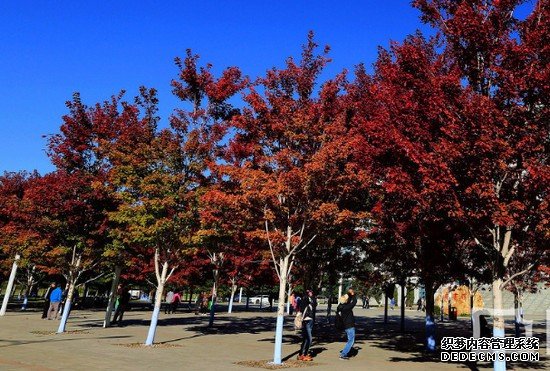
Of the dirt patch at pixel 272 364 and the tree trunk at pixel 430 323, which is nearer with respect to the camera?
the dirt patch at pixel 272 364

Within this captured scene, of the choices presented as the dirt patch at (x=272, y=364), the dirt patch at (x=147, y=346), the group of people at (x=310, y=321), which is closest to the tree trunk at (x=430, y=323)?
the group of people at (x=310, y=321)

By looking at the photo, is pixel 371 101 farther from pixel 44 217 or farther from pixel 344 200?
pixel 44 217

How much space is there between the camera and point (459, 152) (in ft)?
29.7

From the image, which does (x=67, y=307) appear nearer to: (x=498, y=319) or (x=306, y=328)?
(x=306, y=328)

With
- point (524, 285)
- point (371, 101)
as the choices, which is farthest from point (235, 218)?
point (524, 285)

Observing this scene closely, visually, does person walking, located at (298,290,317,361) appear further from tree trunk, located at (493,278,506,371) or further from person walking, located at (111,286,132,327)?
person walking, located at (111,286,132,327)

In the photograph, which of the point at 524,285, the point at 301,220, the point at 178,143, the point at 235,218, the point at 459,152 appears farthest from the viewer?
the point at 524,285

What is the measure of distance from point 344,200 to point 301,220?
2.10m

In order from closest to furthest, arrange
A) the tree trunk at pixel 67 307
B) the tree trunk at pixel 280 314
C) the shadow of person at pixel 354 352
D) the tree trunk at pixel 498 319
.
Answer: the tree trunk at pixel 498 319 → the tree trunk at pixel 280 314 → the shadow of person at pixel 354 352 → the tree trunk at pixel 67 307

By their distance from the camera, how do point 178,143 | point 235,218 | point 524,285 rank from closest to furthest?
point 235,218 < point 178,143 < point 524,285

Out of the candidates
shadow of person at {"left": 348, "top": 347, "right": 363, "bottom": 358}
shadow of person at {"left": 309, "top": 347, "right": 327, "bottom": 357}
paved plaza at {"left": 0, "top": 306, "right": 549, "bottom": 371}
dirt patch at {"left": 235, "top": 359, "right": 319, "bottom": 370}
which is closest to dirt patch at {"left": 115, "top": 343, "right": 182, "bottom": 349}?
paved plaza at {"left": 0, "top": 306, "right": 549, "bottom": 371}

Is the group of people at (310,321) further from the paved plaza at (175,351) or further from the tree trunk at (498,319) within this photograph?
the tree trunk at (498,319)

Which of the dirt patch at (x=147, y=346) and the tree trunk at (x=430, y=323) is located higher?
the tree trunk at (x=430, y=323)

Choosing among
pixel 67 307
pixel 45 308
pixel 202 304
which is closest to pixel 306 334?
pixel 67 307
